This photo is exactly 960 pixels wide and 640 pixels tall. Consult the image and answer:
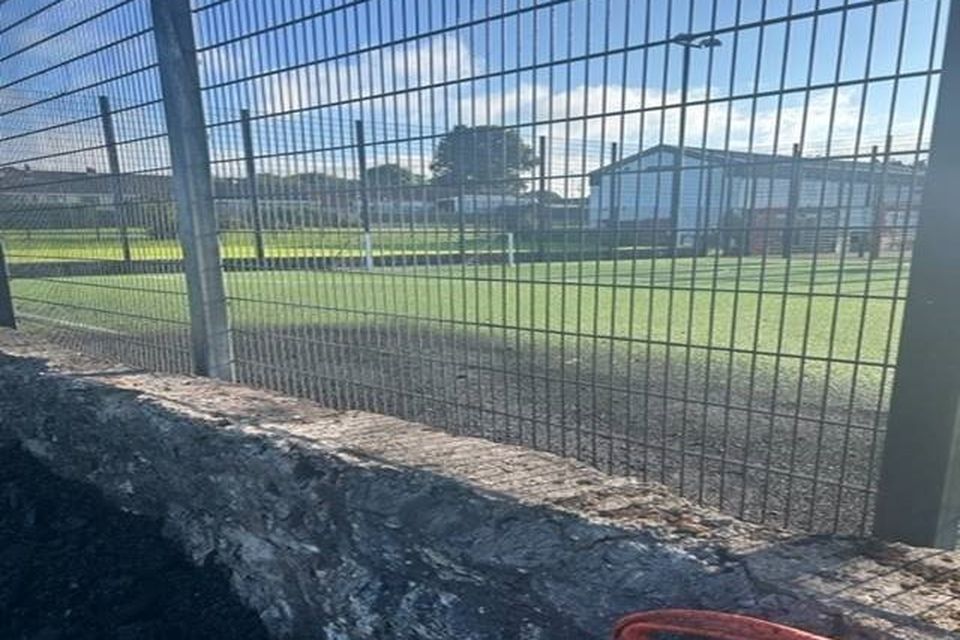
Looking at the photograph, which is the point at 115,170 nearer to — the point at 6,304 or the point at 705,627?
the point at 6,304

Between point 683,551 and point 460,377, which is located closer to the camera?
point 683,551

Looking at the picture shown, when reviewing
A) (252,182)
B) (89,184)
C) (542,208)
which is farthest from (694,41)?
(89,184)

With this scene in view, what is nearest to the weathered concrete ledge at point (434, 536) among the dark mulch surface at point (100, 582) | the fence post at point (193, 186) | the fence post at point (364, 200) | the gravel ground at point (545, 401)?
the dark mulch surface at point (100, 582)

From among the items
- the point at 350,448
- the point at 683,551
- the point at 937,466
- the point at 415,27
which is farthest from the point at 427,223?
the point at 937,466

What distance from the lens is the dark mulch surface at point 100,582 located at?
254 cm

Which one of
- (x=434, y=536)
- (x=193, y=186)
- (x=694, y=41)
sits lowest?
(x=434, y=536)

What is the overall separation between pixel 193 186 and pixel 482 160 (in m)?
1.67

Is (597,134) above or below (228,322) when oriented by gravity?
above

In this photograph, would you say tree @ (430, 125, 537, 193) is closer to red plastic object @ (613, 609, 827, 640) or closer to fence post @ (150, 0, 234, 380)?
fence post @ (150, 0, 234, 380)

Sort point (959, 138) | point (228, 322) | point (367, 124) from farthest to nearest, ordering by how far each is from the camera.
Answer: point (228, 322)
point (367, 124)
point (959, 138)

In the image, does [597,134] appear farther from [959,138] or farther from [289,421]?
[289,421]

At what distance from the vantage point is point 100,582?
8.91 feet

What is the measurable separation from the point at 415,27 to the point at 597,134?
84 centimetres

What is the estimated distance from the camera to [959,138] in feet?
5.24
